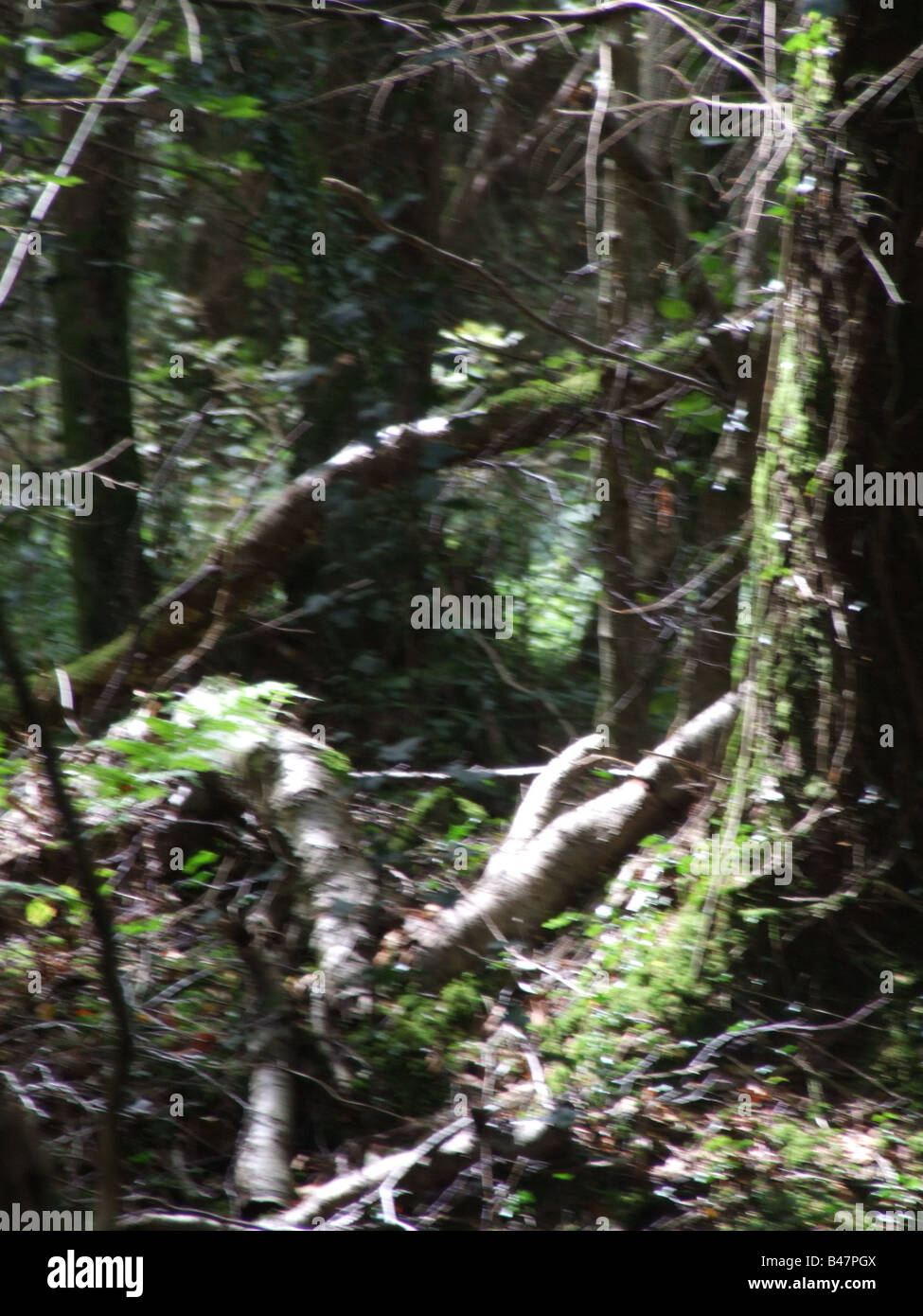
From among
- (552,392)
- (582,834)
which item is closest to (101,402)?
(552,392)

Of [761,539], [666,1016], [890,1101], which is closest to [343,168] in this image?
[761,539]

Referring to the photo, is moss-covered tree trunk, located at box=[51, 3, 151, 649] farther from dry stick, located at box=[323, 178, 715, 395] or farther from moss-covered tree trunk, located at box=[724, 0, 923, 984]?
moss-covered tree trunk, located at box=[724, 0, 923, 984]

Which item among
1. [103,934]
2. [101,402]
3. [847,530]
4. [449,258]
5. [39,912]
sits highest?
[101,402]

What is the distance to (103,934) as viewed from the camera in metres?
2.23

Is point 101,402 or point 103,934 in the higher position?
point 101,402

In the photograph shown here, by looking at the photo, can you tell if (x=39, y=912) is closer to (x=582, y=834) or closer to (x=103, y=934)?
(x=103, y=934)

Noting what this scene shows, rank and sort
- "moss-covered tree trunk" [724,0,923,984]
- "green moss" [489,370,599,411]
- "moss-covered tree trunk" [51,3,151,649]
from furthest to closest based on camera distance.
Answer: "moss-covered tree trunk" [51,3,151,649]
"green moss" [489,370,599,411]
"moss-covered tree trunk" [724,0,923,984]

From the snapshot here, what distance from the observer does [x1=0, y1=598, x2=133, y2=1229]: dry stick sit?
6.98ft

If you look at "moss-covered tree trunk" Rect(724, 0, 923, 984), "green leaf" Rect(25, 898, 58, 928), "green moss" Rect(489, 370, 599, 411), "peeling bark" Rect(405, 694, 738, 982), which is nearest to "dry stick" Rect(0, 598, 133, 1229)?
"green leaf" Rect(25, 898, 58, 928)

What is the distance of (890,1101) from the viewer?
3.60 m

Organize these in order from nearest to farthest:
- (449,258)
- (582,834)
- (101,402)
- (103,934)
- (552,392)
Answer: (103,934)
(449,258)
(582,834)
(552,392)
(101,402)

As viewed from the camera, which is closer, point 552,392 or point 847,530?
point 847,530

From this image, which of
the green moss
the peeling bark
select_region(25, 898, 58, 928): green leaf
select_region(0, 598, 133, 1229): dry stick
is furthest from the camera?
the green moss
